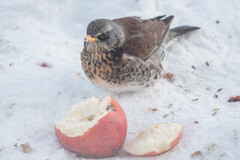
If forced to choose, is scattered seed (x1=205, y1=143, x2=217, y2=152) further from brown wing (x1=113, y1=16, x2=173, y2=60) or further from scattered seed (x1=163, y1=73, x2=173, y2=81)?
scattered seed (x1=163, y1=73, x2=173, y2=81)

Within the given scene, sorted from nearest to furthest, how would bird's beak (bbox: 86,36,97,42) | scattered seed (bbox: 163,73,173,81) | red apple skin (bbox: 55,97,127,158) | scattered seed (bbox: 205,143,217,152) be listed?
red apple skin (bbox: 55,97,127,158)
scattered seed (bbox: 205,143,217,152)
bird's beak (bbox: 86,36,97,42)
scattered seed (bbox: 163,73,173,81)

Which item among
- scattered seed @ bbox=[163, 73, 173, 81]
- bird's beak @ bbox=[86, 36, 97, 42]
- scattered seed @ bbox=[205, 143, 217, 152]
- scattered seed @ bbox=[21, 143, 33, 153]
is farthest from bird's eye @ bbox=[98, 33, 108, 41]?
scattered seed @ bbox=[205, 143, 217, 152]

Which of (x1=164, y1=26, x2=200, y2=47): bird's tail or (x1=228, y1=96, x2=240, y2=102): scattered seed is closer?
(x1=228, y1=96, x2=240, y2=102): scattered seed

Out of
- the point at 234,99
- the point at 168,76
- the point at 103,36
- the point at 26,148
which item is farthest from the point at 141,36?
the point at 26,148

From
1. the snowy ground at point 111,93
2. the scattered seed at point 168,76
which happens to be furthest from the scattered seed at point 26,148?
the scattered seed at point 168,76

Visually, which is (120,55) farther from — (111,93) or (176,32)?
(176,32)

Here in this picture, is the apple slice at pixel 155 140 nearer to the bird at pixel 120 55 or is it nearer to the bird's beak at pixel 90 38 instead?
the bird at pixel 120 55

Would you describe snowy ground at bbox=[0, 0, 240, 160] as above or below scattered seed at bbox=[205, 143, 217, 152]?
below

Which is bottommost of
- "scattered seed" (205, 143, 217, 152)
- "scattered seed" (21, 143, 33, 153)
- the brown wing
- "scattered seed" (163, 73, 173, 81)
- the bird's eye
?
"scattered seed" (21, 143, 33, 153)
